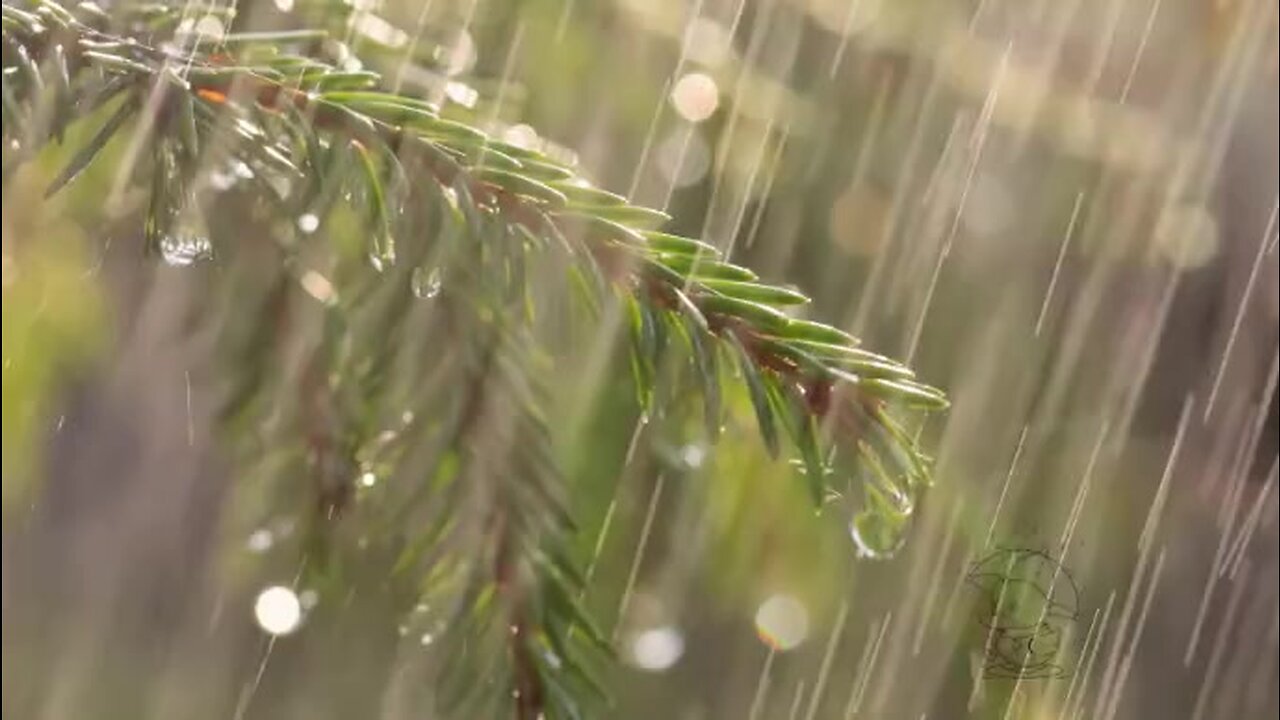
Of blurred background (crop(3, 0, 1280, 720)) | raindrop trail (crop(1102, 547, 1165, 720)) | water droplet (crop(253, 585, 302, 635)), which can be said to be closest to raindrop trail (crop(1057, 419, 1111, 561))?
blurred background (crop(3, 0, 1280, 720))

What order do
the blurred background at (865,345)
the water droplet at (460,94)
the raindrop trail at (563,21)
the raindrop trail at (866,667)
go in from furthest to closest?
the raindrop trail at (866,667)
the raindrop trail at (563,21)
the blurred background at (865,345)
the water droplet at (460,94)

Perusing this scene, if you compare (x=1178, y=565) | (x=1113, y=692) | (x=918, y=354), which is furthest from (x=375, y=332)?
(x=1178, y=565)

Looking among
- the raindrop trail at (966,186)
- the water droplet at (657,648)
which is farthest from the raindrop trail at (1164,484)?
the water droplet at (657,648)

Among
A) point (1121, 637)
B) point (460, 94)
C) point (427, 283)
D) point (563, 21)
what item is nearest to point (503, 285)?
point (427, 283)

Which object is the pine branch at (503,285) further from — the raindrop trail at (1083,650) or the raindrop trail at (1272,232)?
the raindrop trail at (1272,232)

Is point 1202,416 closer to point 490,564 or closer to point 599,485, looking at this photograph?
point 599,485

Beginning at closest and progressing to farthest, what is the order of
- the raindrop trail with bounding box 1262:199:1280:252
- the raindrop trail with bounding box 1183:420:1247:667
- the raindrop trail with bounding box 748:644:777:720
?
1. the raindrop trail with bounding box 748:644:777:720
2. the raindrop trail with bounding box 1183:420:1247:667
3. the raindrop trail with bounding box 1262:199:1280:252

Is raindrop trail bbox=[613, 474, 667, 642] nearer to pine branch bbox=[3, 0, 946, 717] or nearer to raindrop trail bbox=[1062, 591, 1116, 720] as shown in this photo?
raindrop trail bbox=[1062, 591, 1116, 720]
